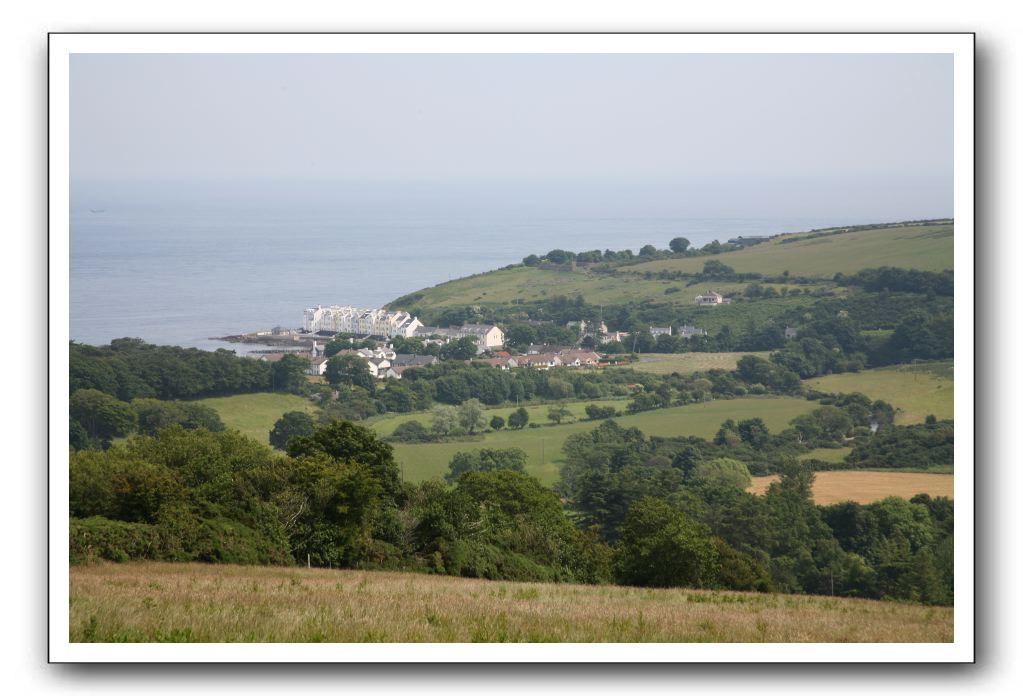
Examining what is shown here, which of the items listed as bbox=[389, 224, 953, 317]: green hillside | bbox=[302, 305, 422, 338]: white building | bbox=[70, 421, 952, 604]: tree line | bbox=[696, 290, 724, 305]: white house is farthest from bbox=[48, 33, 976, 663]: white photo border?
bbox=[696, 290, 724, 305]: white house

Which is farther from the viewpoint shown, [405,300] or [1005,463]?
[405,300]

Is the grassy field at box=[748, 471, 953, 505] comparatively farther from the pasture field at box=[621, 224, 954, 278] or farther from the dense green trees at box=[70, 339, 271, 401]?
the dense green trees at box=[70, 339, 271, 401]

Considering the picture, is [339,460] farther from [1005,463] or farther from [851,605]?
[1005,463]

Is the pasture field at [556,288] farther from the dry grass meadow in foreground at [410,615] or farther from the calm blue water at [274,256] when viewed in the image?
the dry grass meadow in foreground at [410,615]

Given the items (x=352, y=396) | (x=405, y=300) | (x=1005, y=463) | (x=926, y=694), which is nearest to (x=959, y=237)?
(x=1005, y=463)
